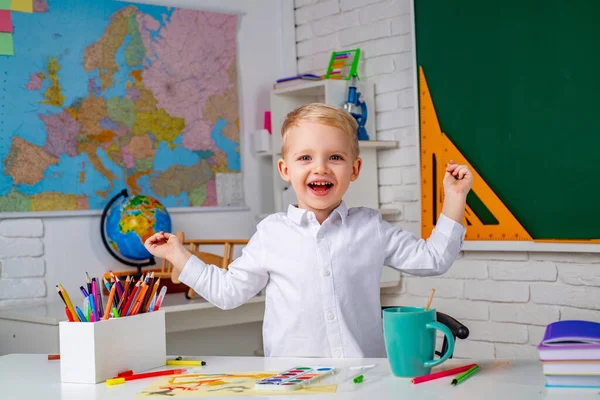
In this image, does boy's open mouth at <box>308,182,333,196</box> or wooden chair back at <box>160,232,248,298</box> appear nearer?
boy's open mouth at <box>308,182,333,196</box>

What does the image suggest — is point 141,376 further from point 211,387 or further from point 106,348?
point 211,387

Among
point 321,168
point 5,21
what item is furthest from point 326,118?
point 5,21

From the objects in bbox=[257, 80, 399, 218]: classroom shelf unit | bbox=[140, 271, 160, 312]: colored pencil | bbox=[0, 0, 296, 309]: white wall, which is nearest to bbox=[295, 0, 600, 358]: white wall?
bbox=[257, 80, 399, 218]: classroom shelf unit

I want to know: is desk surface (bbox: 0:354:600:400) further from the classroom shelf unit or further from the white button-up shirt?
the classroom shelf unit

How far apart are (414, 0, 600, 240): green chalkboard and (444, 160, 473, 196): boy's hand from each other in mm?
1127

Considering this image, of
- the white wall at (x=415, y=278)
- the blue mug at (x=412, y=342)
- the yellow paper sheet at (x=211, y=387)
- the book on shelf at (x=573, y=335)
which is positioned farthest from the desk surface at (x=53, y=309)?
the book on shelf at (x=573, y=335)

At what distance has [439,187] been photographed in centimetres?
293

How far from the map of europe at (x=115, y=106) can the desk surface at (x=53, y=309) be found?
37 cm

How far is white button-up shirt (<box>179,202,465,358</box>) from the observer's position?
5.40 feet

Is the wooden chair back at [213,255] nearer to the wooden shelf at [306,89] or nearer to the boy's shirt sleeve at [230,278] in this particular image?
the wooden shelf at [306,89]

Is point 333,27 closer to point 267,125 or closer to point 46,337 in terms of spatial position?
point 267,125

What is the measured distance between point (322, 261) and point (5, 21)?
1798 millimetres

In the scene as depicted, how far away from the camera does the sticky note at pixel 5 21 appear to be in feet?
9.34

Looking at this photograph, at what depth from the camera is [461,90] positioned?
2889 millimetres
